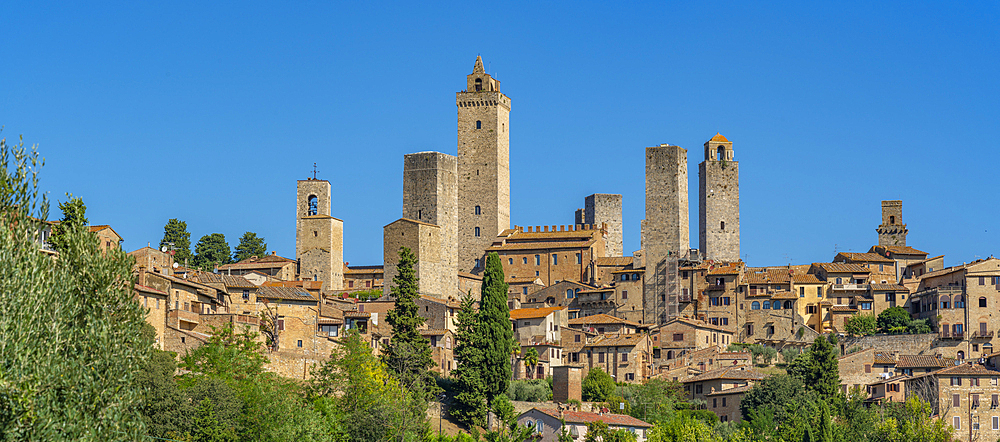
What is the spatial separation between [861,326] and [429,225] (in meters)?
25.8

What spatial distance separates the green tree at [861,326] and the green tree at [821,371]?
9.48 meters

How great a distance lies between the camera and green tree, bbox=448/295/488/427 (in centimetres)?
6081

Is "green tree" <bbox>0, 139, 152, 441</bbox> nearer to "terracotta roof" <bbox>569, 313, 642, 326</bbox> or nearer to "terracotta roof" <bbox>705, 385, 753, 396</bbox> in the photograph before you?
"terracotta roof" <bbox>705, 385, 753, 396</bbox>

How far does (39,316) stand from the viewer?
25.9 m

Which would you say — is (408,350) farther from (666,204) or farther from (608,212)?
(608,212)

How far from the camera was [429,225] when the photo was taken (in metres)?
84.0

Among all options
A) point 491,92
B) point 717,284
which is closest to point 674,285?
point 717,284

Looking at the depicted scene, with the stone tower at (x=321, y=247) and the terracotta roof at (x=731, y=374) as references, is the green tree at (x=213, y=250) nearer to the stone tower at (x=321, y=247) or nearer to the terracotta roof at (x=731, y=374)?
the stone tower at (x=321, y=247)

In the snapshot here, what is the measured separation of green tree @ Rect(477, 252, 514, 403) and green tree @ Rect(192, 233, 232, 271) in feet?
127

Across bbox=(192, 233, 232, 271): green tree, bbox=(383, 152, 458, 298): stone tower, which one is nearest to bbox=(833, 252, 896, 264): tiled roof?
bbox=(383, 152, 458, 298): stone tower

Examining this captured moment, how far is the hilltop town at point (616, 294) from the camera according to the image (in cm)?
6638

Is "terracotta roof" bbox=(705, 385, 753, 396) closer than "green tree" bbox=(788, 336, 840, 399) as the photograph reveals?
Yes

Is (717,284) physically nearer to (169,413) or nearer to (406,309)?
(406,309)

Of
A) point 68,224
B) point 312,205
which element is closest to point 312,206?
point 312,205
